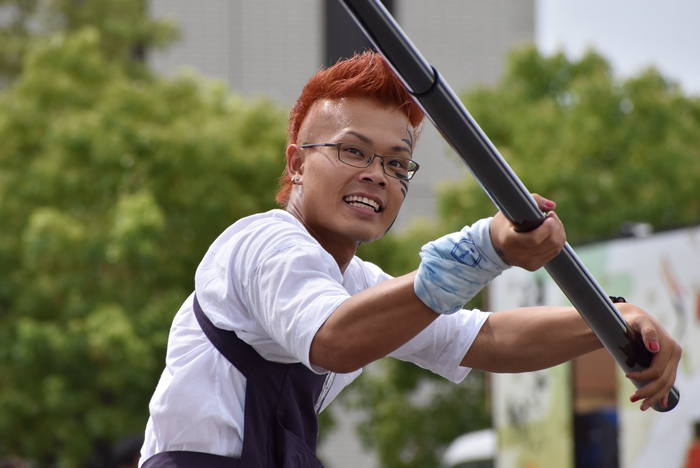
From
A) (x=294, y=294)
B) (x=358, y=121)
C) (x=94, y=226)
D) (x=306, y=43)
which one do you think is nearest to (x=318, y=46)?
(x=306, y=43)

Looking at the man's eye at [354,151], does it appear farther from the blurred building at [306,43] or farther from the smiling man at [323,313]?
the blurred building at [306,43]

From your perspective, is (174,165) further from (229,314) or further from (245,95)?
(229,314)

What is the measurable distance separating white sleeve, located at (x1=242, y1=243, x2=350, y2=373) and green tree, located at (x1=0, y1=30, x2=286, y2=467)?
34.5 ft

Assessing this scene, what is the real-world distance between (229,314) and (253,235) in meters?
0.19

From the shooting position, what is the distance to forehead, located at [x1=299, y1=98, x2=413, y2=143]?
2.14m

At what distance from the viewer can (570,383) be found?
10.1 metres

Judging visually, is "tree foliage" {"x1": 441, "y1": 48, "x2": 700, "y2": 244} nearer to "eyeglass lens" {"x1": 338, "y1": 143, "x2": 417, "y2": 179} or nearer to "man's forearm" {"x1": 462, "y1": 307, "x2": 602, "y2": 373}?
"man's forearm" {"x1": 462, "y1": 307, "x2": 602, "y2": 373}

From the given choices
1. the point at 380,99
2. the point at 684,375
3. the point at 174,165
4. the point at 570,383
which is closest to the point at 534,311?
the point at 380,99

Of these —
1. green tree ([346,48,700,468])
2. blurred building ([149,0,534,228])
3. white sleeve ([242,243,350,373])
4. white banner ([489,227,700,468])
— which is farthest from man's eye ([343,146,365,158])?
blurred building ([149,0,534,228])

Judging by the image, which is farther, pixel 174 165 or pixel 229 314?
pixel 174 165

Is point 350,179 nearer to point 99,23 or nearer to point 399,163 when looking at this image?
point 399,163

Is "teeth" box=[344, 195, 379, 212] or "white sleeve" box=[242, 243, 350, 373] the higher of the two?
"teeth" box=[344, 195, 379, 212]

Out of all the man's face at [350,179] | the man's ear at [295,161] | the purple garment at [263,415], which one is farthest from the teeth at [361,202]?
the purple garment at [263,415]

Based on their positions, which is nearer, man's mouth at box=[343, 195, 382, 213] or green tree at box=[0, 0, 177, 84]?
man's mouth at box=[343, 195, 382, 213]
